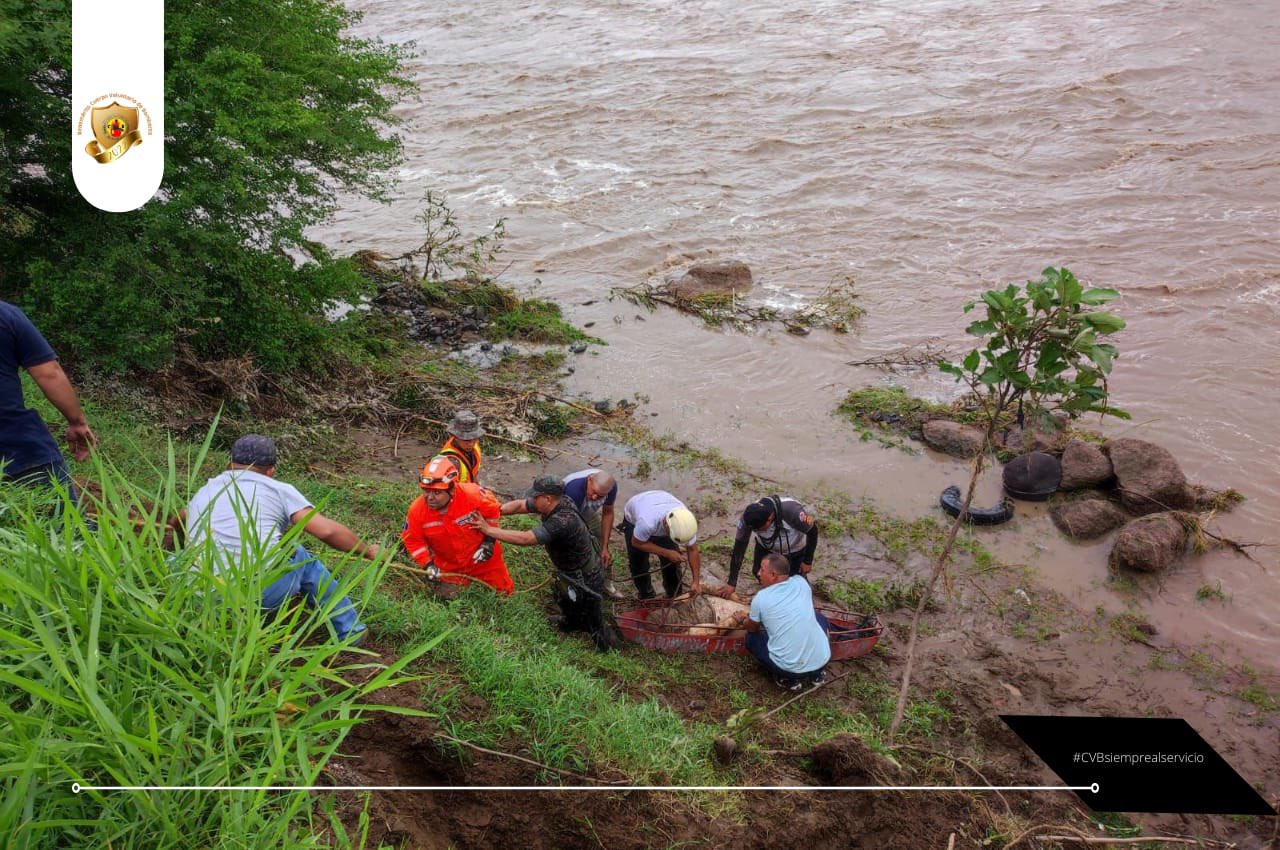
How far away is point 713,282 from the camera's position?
42.2 feet

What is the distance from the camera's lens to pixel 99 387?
24.3 ft

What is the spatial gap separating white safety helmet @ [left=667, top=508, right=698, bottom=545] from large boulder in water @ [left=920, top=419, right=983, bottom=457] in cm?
420

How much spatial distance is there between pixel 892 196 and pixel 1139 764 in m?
12.2

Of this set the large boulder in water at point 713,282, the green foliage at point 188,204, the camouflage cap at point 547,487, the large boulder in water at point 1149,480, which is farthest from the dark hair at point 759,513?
the large boulder in water at point 713,282

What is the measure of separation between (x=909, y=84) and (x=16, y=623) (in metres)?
21.2

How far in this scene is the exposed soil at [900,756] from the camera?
3.52 metres

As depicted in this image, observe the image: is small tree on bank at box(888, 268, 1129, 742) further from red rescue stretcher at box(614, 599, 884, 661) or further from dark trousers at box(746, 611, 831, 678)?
red rescue stretcher at box(614, 599, 884, 661)

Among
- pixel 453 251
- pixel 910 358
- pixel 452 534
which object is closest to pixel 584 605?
pixel 452 534

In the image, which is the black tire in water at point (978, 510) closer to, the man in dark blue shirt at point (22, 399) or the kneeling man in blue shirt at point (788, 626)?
the kneeling man in blue shirt at point (788, 626)

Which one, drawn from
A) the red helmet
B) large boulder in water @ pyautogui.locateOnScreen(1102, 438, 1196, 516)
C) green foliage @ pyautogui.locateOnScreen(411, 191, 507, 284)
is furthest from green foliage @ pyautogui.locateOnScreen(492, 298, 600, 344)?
large boulder in water @ pyautogui.locateOnScreen(1102, 438, 1196, 516)

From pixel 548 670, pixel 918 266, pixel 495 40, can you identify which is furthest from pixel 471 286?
pixel 495 40

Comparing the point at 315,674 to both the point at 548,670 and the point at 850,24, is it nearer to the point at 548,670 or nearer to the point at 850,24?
the point at 548,670

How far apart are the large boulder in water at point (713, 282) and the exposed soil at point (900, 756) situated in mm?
4833

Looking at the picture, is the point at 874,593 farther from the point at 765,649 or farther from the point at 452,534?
the point at 452,534
